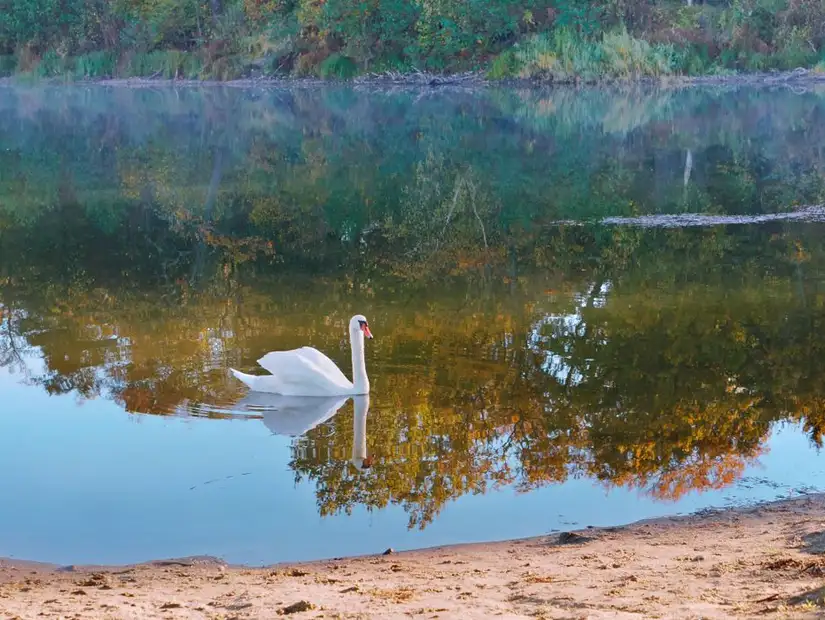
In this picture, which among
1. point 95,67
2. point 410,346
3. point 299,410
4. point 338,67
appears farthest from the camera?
point 95,67

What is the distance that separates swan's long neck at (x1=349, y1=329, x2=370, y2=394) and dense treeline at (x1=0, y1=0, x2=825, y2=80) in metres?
37.1

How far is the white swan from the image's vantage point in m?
10.1

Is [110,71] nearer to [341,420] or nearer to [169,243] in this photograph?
[169,243]

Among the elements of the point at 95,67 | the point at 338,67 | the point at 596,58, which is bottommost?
the point at 596,58

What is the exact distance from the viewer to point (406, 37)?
54375 millimetres

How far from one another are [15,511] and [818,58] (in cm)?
4430

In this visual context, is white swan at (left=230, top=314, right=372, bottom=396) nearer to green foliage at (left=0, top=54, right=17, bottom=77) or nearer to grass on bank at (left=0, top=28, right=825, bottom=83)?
grass on bank at (left=0, top=28, right=825, bottom=83)

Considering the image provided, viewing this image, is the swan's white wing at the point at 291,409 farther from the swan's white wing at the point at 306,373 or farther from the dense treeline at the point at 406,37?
the dense treeline at the point at 406,37

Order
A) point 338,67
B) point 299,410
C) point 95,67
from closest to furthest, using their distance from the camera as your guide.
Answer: point 299,410
point 338,67
point 95,67

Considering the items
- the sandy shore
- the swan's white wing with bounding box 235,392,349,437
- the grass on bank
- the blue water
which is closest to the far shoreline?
the grass on bank

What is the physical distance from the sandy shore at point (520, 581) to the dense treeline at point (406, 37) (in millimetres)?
40078

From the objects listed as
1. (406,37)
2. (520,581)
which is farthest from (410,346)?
(406,37)

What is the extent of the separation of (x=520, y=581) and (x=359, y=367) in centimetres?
442

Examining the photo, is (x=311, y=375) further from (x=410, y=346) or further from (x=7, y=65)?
(x=7, y=65)
